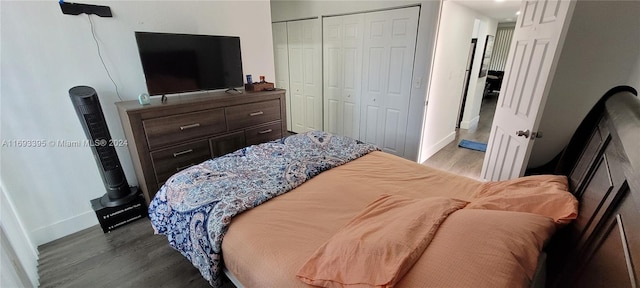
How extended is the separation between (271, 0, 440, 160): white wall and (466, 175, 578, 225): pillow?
6.33 ft

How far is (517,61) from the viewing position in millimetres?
1896

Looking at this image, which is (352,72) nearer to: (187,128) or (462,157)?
(462,157)

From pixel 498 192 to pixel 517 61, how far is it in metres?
1.25

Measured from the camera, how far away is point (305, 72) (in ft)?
13.5

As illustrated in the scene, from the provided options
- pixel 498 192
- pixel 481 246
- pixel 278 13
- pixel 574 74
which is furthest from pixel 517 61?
pixel 278 13

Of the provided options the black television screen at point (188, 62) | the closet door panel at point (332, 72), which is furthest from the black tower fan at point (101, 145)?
the closet door panel at point (332, 72)

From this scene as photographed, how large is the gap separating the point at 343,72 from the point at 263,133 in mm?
1577

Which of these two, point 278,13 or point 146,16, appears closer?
point 146,16

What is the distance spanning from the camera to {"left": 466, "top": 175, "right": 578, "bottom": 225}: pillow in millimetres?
952

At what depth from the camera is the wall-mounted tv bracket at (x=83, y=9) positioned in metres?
1.85

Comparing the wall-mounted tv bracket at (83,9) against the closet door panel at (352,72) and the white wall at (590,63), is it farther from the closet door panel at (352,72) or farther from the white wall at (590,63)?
the white wall at (590,63)

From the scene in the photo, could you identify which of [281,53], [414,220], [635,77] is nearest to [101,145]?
[414,220]

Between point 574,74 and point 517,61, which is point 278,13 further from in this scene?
point 574,74

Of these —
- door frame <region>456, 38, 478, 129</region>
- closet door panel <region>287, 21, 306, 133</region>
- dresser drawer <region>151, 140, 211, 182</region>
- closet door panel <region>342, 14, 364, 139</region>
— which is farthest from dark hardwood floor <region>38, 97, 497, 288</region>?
door frame <region>456, 38, 478, 129</region>
